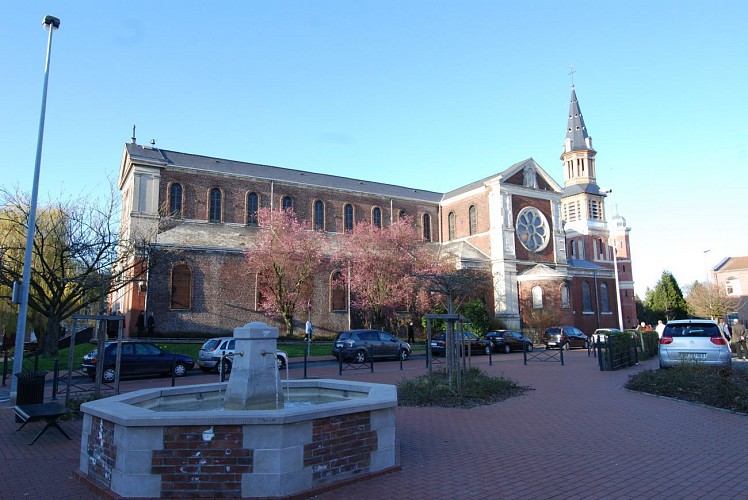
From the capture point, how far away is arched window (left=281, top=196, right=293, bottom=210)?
3927cm

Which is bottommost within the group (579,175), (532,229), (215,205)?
(532,229)

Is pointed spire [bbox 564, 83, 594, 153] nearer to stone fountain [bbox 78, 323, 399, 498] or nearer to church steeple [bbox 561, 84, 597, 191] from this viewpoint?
church steeple [bbox 561, 84, 597, 191]

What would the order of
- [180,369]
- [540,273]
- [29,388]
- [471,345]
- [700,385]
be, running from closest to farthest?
1. [29,388]
2. [700,385]
3. [180,369]
4. [471,345]
5. [540,273]

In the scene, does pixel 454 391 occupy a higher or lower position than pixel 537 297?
lower

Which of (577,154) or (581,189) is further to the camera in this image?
(577,154)

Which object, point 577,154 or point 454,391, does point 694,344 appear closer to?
point 454,391

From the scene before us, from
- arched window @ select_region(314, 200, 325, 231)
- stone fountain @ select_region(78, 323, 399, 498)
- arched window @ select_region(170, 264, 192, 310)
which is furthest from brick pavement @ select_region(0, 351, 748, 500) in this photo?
A: arched window @ select_region(314, 200, 325, 231)

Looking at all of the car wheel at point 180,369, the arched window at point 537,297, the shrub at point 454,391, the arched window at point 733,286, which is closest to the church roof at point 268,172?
the arched window at point 537,297

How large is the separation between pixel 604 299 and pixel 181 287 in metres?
39.1

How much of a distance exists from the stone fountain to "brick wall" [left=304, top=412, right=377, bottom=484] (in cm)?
1

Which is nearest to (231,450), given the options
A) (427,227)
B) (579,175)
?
(427,227)

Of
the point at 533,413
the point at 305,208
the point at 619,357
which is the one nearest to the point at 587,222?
the point at 305,208

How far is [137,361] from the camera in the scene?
17.8 m

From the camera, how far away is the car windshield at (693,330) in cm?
1477
